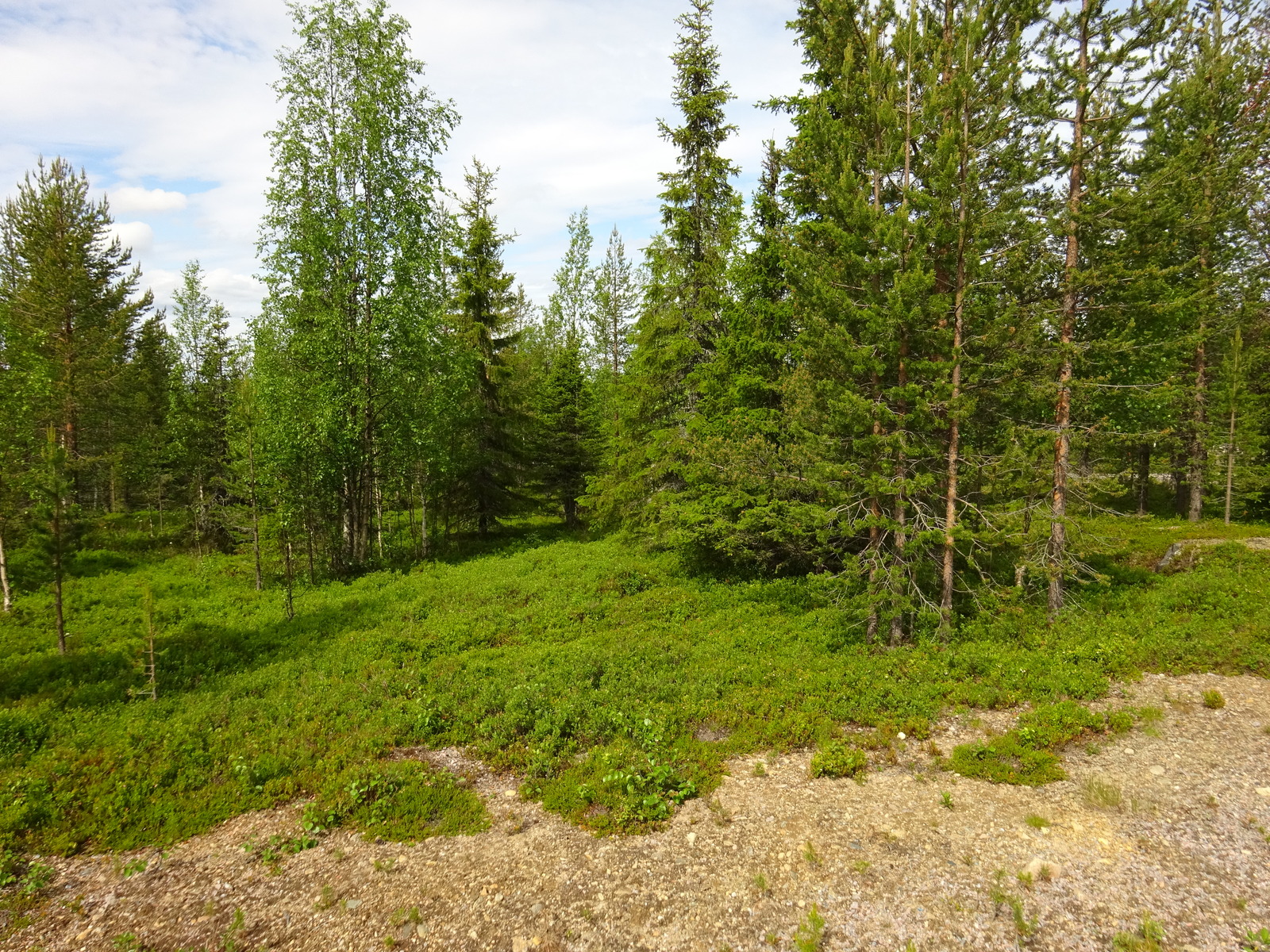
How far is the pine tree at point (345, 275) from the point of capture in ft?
67.3

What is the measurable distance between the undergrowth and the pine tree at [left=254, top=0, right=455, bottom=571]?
6.15 meters

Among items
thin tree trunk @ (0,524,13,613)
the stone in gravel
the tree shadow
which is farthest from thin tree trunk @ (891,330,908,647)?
thin tree trunk @ (0,524,13,613)

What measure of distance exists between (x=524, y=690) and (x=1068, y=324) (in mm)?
14173

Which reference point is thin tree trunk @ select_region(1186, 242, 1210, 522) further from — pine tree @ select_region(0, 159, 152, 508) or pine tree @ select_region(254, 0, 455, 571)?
pine tree @ select_region(0, 159, 152, 508)

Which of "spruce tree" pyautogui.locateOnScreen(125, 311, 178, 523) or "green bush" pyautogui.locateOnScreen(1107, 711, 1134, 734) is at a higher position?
"spruce tree" pyautogui.locateOnScreen(125, 311, 178, 523)

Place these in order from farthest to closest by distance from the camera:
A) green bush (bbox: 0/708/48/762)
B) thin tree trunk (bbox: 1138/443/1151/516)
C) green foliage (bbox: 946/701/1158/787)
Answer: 1. thin tree trunk (bbox: 1138/443/1151/516)
2. green bush (bbox: 0/708/48/762)
3. green foliage (bbox: 946/701/1158/787)

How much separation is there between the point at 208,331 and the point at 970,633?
4214 centimetres

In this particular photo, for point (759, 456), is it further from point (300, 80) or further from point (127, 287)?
point (127, 287)

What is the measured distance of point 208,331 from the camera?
35062 mm

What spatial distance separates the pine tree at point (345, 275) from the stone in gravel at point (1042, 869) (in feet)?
68.5

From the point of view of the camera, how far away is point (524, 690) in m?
11.7

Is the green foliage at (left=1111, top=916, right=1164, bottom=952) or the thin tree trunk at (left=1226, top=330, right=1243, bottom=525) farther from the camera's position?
the thin tree trunk at (left=1226, top=330, right=1243, bottom=525)

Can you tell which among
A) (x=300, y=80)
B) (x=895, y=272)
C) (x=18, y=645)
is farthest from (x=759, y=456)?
(x=300, y=80)

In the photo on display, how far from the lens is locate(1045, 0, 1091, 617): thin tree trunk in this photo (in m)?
12.3
